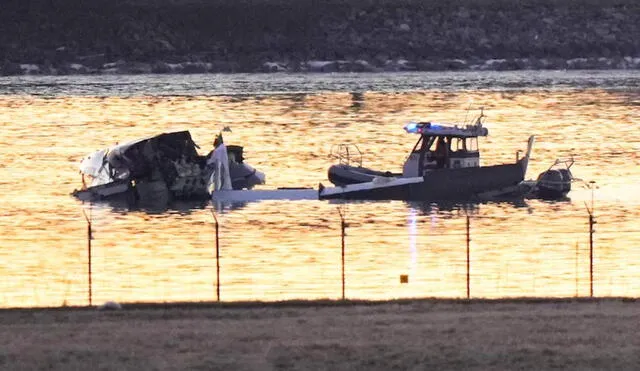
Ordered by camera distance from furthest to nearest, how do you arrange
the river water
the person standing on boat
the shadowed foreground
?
the person standing on boat, the river water, the shadowed foreground

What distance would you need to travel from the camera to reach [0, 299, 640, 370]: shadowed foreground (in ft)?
66.0

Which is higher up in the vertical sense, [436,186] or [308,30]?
[308,30]

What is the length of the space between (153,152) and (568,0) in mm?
123751

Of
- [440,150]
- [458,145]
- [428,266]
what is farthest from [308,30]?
[428,266]

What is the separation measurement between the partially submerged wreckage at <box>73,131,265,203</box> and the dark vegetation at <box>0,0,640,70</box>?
292 feet

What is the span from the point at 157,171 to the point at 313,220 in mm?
8872

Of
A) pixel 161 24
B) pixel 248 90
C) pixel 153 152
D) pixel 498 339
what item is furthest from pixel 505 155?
pixel 161 24

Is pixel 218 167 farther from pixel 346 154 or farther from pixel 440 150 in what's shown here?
pixel 346 154

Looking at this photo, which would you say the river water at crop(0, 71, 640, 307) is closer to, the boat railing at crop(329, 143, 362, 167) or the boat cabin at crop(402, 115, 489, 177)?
the boat railing at crop(329, 143, 362, 167)

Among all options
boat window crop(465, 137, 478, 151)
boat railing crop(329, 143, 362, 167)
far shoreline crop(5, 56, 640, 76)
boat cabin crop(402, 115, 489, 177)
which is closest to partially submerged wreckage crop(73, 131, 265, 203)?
boat cabin crop(402, 115, 489, 177)

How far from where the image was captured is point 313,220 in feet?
139

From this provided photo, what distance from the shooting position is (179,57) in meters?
146

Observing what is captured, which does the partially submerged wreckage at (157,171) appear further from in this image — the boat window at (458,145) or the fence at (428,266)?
the fence at (428,266)

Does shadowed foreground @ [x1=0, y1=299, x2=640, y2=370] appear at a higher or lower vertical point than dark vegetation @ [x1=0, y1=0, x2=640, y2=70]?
lower
